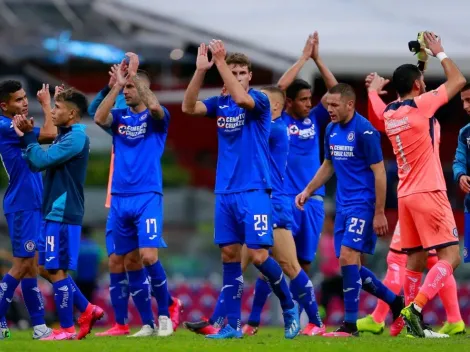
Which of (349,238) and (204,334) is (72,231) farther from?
(349,238)

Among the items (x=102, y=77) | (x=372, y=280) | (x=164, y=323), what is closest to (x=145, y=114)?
(x=164, y=323)

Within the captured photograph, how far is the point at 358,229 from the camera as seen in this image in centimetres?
1218

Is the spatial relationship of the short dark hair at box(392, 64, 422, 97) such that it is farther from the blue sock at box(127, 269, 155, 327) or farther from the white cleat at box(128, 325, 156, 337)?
the white cleat at box(128, 325, 156, 337)

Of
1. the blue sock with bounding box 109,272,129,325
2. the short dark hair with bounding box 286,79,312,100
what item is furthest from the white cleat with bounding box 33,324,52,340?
the short dark hair with bounding box 286,79,312,100

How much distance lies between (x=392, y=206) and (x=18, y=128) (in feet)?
42.1

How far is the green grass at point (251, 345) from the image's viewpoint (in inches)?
392

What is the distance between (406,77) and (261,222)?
7.05ft

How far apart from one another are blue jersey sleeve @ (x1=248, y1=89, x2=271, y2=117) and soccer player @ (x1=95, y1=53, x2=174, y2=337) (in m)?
1.21

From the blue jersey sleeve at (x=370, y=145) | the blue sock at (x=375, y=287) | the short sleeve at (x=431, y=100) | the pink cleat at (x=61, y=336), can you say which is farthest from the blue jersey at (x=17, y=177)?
the short sleeve at (x=431, y=100)

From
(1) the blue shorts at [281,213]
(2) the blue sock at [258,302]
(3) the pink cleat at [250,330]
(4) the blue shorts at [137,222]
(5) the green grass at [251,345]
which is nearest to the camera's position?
(5) the green grass at [251,345]

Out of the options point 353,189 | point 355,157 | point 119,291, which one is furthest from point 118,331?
point 355,157

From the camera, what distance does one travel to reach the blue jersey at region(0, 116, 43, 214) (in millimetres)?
12422

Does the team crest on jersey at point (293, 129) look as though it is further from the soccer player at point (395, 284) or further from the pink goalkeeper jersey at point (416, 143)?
the pink goalkeeper jersey at point (416, 143)

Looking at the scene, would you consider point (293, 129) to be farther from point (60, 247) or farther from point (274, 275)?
point (60, 247)
